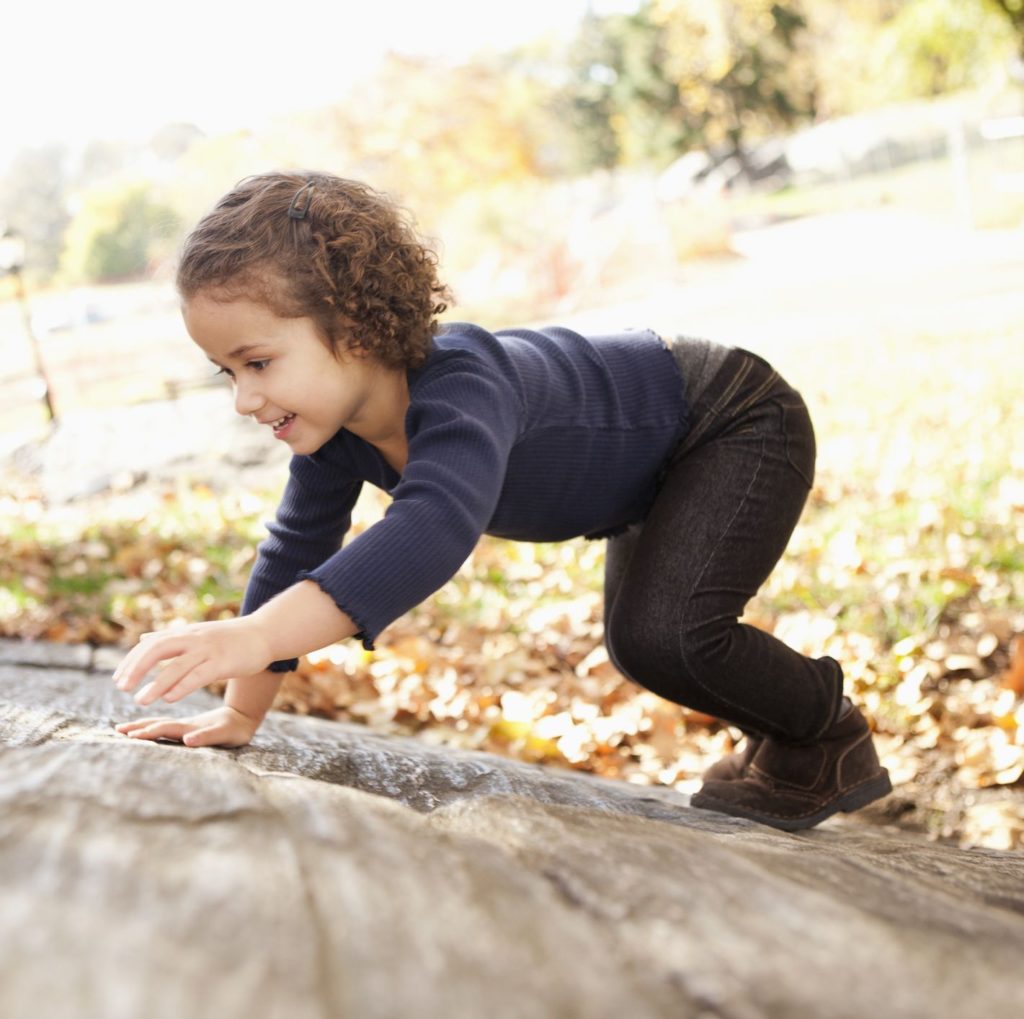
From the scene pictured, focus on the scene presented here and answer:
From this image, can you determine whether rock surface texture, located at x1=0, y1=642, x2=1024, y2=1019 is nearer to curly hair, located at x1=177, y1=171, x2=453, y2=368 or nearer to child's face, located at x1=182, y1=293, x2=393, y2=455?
child's face, located at x1=182, y1=293, x2=393, y2=455

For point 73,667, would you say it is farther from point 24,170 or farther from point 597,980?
point 24,170

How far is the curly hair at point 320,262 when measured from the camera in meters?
2.05

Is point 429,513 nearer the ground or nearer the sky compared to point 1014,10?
nearer the ground

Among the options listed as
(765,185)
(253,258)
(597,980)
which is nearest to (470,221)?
(765,185)

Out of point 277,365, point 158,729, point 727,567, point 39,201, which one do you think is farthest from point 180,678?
point 39,201

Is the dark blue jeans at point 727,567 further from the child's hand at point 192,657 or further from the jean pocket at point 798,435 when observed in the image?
the child's hand at point 192,657

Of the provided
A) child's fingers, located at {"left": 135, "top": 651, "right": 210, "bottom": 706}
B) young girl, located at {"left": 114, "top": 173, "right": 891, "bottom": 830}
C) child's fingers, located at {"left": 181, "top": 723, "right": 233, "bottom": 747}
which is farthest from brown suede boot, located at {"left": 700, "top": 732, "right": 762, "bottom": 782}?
child's fingers, located at {"left": 135, "top": 651, "right": 210, "bottom": 706}

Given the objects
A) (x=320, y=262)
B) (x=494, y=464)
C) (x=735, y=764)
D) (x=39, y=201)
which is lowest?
(x=735, y=764)

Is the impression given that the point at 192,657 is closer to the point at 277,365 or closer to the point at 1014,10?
the point at 277,365

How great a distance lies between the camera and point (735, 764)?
2646 millimetres

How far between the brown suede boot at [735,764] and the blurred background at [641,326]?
366mm

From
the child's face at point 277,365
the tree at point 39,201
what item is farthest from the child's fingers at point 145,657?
the tree at point 39,201

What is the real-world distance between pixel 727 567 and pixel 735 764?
0.50 meters

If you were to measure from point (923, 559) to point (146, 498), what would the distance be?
5383 mm
